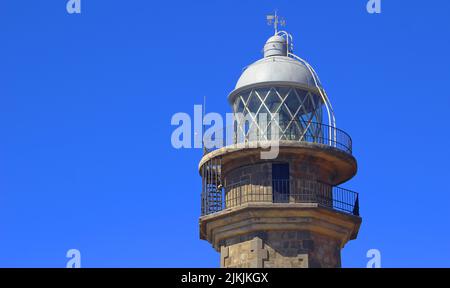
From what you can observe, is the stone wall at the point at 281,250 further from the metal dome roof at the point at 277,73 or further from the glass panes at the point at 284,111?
the metal dome roof at the point at 277,73

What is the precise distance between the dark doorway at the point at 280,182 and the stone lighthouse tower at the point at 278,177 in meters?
0.03

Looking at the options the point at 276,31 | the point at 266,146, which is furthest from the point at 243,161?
the point at 276,31

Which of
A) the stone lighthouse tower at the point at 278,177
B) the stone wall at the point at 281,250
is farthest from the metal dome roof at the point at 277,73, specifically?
the stone wall at the point at 281,250

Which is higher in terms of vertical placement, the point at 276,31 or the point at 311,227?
A: the point at 276,31

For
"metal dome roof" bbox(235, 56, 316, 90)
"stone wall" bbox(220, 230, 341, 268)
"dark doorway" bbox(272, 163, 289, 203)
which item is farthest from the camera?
"metal dome roof" bbox(235, 56, 316, 90)

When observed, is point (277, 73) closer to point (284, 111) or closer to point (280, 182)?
point (284, 111)

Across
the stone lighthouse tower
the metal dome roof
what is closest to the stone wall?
the stone lighthouse tower

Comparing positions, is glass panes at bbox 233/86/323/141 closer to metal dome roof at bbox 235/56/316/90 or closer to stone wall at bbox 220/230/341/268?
metal dome roof at bbox 235/56/316/90

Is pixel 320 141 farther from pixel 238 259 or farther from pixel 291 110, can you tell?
pixel 238 259

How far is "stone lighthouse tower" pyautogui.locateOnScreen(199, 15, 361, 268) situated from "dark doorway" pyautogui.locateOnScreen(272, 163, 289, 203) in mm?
33

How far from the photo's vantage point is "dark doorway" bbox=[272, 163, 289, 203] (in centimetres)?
4203

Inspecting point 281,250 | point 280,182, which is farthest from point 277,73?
point 281,250

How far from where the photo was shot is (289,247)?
41.5m
